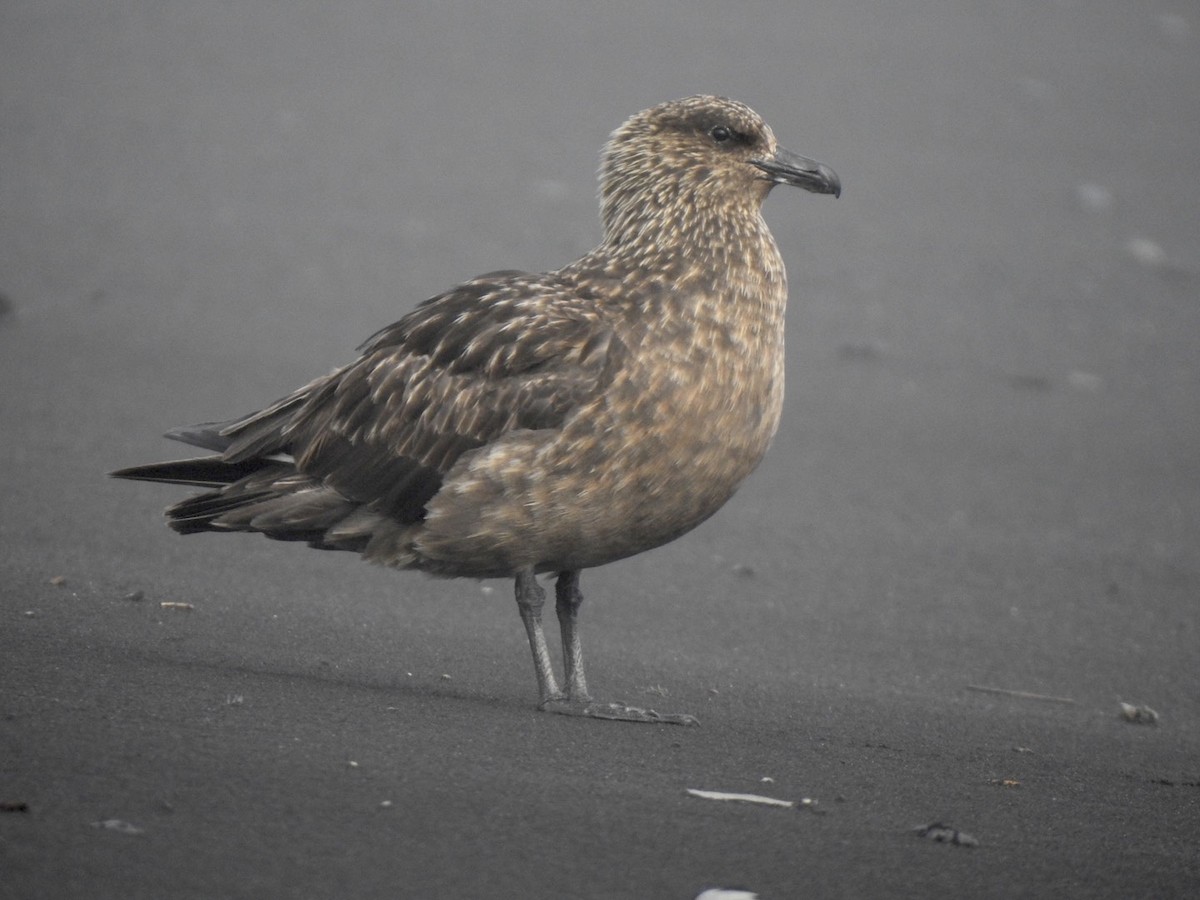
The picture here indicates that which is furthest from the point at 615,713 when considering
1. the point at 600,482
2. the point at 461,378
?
the point at 461,378

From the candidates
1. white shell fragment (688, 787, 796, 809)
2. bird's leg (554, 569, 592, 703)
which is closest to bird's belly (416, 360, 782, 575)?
bird's leg (554, 569, 592, 703)

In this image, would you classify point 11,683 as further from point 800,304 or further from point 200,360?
point 800,304

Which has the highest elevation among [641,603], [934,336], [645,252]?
[645,252]

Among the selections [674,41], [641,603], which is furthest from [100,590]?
[674,41]

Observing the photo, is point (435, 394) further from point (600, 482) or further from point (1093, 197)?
point (1093, 197)

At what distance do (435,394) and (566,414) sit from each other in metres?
0.54

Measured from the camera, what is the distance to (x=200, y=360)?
31.4 ft

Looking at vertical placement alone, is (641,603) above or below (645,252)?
below

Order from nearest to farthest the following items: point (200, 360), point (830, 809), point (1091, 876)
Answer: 1. point (1091, 876)
2. point (830, 809)
3. point (200, 360)

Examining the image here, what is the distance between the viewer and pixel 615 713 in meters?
5.12

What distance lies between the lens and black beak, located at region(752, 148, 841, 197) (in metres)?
5.85

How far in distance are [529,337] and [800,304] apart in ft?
19.3

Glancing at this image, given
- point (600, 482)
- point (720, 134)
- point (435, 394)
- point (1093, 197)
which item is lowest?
point (600, 482)

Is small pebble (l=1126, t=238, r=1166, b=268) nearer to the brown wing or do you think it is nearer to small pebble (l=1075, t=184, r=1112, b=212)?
small pebble (l=1075, t=184, r=1112, b=212)
